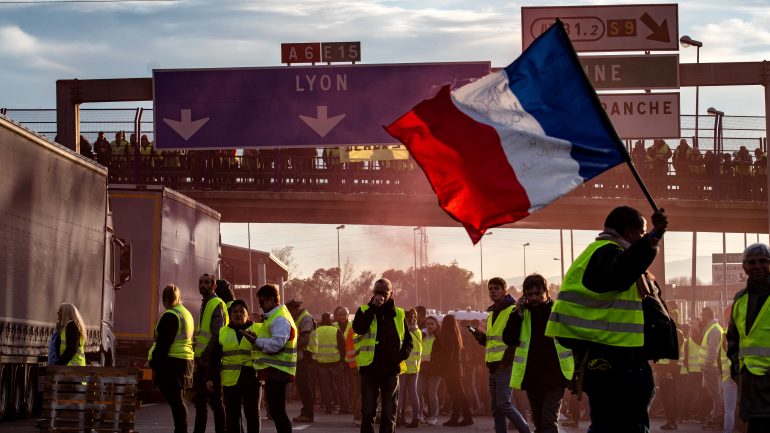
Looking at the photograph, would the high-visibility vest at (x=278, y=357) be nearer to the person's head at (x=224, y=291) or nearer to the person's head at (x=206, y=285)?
the person's head at (x=206, y=285)

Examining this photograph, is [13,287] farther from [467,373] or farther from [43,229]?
[467,373]

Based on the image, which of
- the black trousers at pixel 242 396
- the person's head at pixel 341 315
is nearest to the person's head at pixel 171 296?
the black trousers at pixel 242 396

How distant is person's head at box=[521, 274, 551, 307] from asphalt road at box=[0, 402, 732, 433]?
6.96 meters

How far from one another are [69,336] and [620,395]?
8202 mm

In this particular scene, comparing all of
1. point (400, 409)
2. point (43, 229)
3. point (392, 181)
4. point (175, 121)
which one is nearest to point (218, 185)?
point (392, 181)

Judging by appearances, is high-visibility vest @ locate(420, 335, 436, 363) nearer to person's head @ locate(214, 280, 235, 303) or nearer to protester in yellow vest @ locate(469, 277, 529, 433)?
person's head @ locate(214, 280, 235, 303)

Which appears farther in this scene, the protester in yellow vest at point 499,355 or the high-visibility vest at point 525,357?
the protester in yellow vest at point 499,355

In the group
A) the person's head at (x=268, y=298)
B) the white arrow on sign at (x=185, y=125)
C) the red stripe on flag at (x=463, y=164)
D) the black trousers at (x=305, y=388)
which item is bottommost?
the black trousers at (x=305, y=388)

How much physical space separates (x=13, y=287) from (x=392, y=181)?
21.7 metres

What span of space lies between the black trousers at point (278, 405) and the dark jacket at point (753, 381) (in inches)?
161

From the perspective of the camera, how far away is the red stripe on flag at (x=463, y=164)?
8742 mm

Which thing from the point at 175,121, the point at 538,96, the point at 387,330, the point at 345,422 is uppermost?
the point at 175,121

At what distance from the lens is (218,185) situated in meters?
38.8

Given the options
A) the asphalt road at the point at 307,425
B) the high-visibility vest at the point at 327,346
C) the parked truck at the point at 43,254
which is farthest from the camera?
→ the high-visibility vest at the point at 327,346
